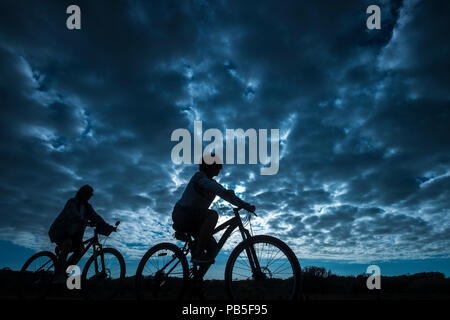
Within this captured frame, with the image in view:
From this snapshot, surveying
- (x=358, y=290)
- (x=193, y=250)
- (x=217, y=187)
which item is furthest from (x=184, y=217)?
(x=358, y=290)

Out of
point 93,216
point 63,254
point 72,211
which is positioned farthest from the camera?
point 93,216

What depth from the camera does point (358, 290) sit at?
11453mm

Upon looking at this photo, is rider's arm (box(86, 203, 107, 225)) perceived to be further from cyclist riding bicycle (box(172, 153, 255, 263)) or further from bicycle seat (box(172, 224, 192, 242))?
cyclist riding bicycle (box(172, 153, 255, 263))

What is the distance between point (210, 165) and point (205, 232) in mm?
1294

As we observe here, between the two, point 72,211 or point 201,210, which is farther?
point 72,211

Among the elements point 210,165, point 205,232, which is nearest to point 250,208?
point 205,232

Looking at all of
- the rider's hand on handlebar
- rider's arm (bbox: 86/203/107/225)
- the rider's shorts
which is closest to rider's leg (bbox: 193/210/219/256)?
the rider's shorts

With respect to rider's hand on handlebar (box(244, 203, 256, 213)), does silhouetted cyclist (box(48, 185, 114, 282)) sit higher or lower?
lower

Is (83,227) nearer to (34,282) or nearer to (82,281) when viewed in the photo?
(82,281)

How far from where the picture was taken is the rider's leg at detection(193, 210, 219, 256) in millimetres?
5207

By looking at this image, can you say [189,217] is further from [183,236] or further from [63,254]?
[63,254]

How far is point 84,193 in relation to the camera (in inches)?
322

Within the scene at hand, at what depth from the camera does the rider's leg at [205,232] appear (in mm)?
5207
